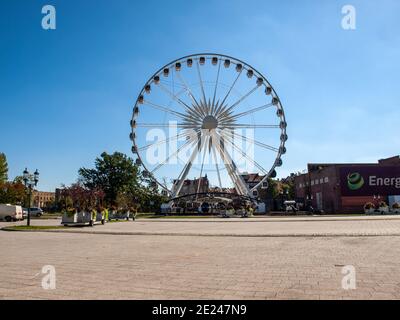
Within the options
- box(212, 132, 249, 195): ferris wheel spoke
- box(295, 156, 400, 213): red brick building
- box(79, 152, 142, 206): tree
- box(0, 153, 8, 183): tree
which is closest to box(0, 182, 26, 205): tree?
box(0, 153, 8, 183): tree

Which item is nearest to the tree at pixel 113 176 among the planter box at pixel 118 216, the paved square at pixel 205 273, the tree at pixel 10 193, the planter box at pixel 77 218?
the tree at pixel 10 193

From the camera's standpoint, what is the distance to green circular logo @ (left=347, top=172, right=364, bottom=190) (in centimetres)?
6331

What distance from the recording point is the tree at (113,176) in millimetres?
92312

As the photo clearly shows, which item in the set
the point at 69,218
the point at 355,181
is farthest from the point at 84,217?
the point at 355,181

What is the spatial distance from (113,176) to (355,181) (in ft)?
186

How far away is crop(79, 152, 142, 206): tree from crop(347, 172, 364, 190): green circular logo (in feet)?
172

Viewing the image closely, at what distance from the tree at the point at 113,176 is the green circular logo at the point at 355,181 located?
52.5 metres

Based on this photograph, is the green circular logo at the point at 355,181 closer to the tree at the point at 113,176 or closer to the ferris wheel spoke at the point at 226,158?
the ferris wheel spoke at the point at 226,158

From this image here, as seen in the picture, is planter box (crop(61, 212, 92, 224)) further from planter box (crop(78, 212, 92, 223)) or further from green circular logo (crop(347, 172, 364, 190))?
green circular logo (crop(347, 172, 364, 190))

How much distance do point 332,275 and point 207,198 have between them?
55.8 metres

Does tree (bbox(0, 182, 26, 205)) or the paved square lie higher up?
tree (bbox(0, 182, 26, 205))

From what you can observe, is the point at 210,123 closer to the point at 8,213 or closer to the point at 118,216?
the point at 118,216

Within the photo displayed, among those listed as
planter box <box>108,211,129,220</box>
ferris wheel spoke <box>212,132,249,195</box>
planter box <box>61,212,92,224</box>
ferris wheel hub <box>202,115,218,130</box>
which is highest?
ferris wheel hub <box>202,115,218,130</box>

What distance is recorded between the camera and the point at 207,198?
63438 mm
